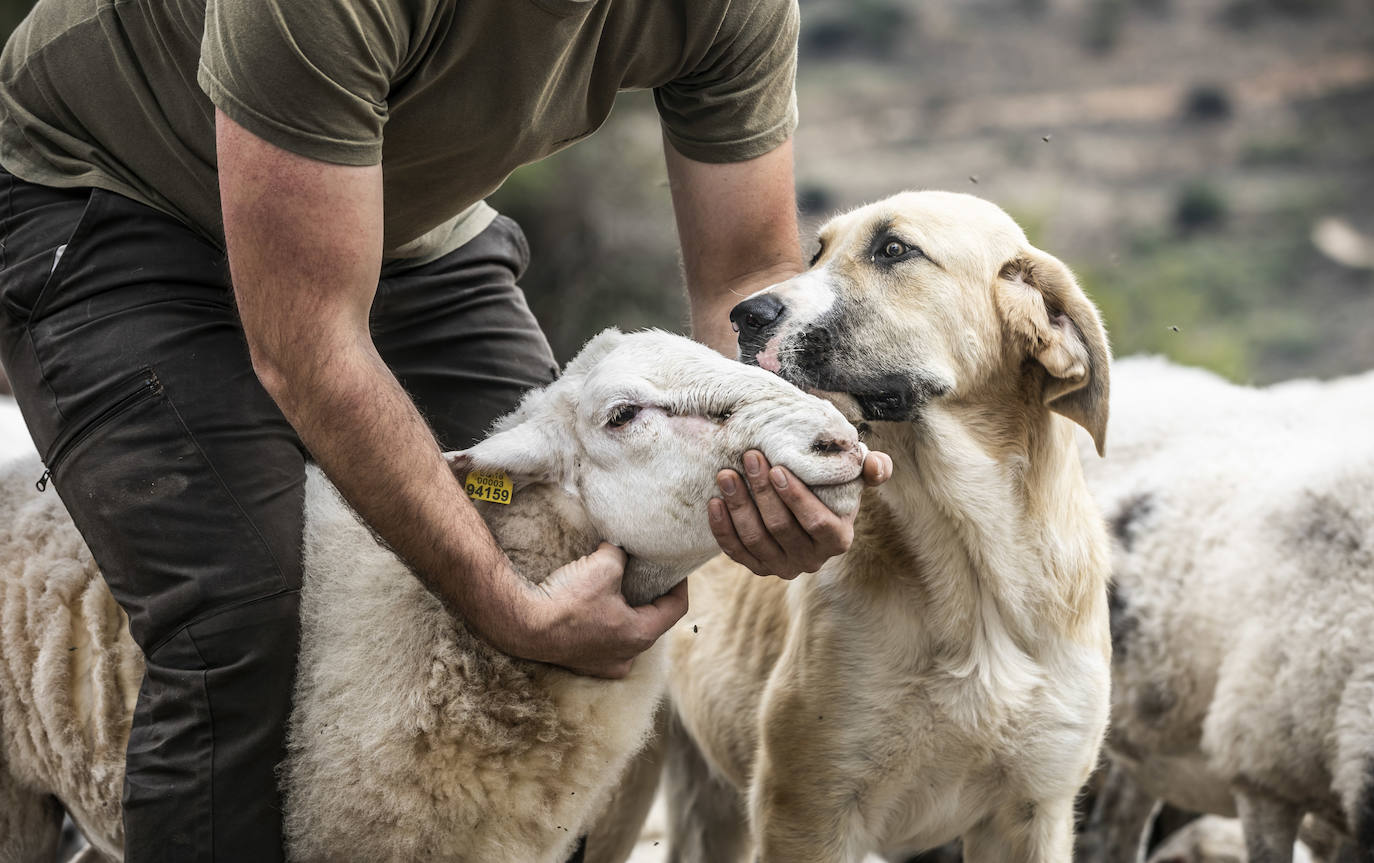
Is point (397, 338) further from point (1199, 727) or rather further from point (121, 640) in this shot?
point (1199, 727)

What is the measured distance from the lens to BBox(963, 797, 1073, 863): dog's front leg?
356 centimetres

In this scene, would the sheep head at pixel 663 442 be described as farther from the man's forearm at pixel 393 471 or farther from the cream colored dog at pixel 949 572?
the cream colored dog at pixel 949 572

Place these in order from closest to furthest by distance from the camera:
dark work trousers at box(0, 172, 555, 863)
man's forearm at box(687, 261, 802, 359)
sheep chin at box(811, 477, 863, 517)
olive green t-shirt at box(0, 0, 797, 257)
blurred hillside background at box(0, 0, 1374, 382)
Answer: olive green t-shirt at box(0, 0, 797, 257), sheep chin at box(811, 477, 863, 517), dark work trousers at box(0, 172, 555, 863), man's forearm at box(687, 261, 802, 359), blurred hillside background at box(0, 0, 1374, 382)

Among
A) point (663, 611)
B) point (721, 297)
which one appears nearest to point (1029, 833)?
point (663, 611)

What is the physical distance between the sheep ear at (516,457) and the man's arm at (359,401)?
15cm

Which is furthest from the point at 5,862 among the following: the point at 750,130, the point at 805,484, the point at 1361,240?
the point at 1361,240

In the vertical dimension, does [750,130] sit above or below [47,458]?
above

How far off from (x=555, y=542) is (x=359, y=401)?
59cm

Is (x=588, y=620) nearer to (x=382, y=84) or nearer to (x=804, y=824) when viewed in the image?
(x=804, y=824)

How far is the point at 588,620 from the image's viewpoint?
2887mm

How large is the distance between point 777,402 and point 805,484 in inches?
→ 8.0

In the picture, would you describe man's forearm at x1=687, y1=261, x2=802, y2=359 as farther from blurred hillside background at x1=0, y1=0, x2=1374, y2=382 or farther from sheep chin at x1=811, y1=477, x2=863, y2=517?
blurred hillside background at x1=0, y1=0, x2=1374, y2=382

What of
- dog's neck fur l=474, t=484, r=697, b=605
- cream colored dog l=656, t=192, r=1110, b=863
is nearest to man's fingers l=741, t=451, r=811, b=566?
dog's neck fur l=474, t=484, r=697, b=605

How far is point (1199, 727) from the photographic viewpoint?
5.21m
